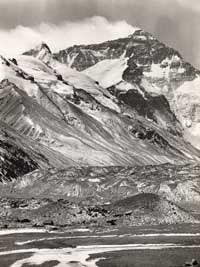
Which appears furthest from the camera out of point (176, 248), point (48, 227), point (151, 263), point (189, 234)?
point (48, 227)

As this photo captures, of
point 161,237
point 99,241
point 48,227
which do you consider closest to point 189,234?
point 161,237

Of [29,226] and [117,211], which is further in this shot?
[117,211]

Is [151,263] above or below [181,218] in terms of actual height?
below

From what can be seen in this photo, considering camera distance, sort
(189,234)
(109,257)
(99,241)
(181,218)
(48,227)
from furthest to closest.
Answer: (181,218) → (48,227) → (189,234) → (99,241) → (109,257)

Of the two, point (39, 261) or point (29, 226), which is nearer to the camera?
point (39, 261)

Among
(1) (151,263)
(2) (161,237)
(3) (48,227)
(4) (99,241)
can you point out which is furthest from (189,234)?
(1) (151,263)

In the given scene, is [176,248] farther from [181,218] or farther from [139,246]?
[181,218]

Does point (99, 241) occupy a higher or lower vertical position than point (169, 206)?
lower

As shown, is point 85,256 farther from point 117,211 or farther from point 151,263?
point 117,211

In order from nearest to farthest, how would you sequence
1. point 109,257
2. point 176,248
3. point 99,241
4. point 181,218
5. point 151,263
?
point 151,263, point 109,257, point 176,248, point 99,241, point 181,218
